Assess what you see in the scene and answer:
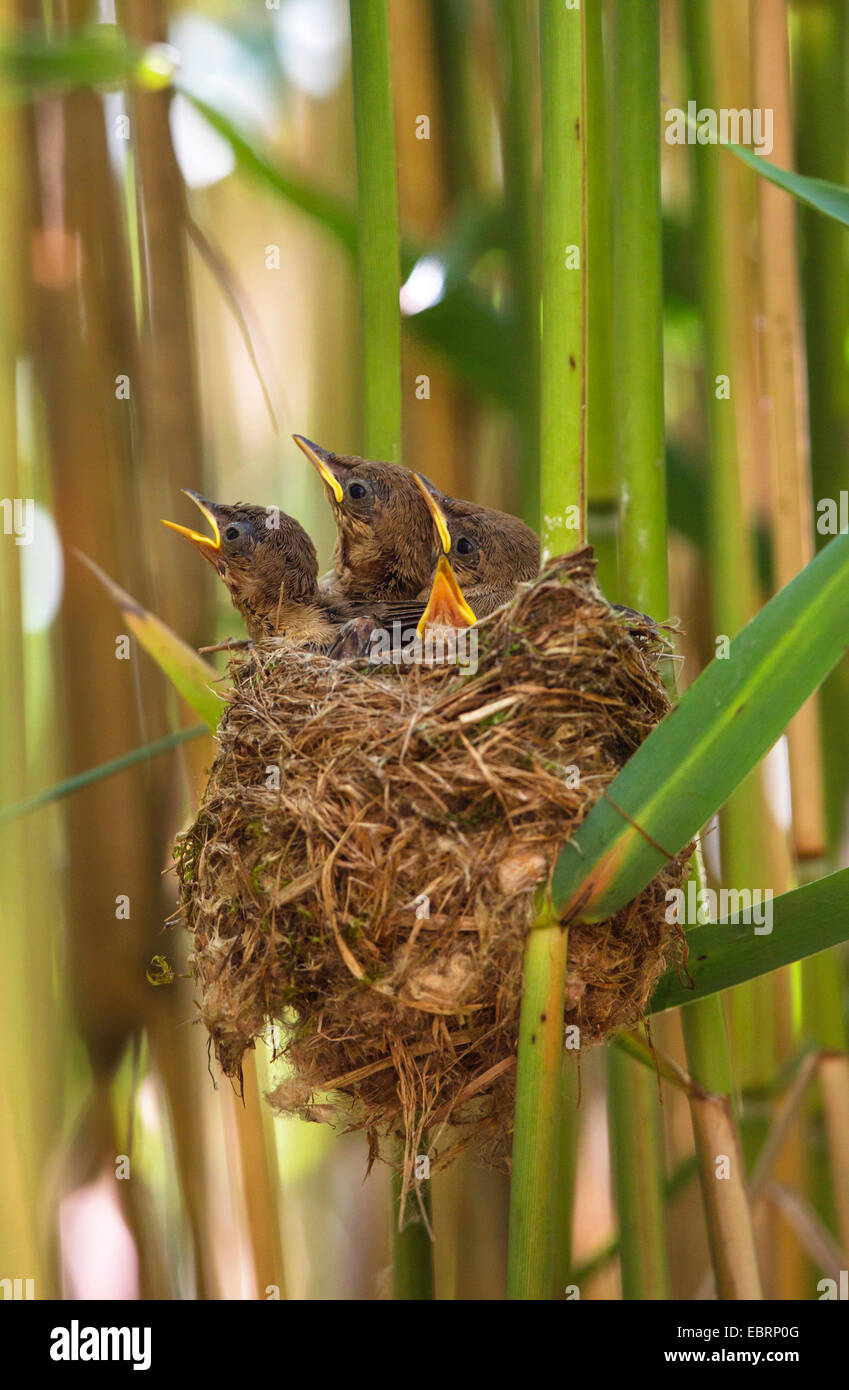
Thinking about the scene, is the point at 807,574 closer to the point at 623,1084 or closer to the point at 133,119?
the point at 623,1084

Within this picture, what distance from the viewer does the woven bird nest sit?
0.97 metres

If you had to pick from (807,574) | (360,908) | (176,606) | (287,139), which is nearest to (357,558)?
(176,606)

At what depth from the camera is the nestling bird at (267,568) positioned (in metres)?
1.52

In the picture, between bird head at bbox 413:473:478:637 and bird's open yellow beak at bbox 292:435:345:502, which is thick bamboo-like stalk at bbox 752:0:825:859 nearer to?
bird head at bbox 413:473:478:637

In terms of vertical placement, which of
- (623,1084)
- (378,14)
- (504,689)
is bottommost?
(623,1084)

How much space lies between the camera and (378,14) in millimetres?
1200

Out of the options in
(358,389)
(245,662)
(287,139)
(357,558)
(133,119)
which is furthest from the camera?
(287,139)

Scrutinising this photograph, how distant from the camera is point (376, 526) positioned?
1.55 metres

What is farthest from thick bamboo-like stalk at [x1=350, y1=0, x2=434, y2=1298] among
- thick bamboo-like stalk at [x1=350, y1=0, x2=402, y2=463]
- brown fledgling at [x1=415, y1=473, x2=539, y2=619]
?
brown fledgling at [x1=415, y1=473, x2=539, y2=619]

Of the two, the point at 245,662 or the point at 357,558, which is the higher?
the point at 357,558

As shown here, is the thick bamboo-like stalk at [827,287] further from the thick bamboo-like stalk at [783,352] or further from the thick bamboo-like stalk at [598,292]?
the thick bamboo-like stalk at [598,292]

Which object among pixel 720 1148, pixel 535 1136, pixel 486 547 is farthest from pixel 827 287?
pixel 535 1136

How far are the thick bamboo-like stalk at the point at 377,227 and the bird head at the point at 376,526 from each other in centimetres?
22
